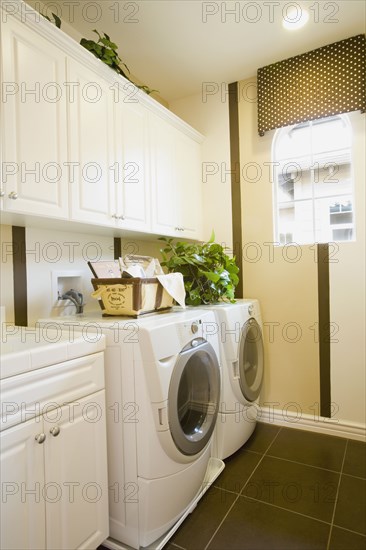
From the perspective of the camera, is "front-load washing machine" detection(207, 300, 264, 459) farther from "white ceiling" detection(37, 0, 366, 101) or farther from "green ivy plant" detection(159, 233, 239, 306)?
"white ceiling" detection(37, 0, 366, 101)

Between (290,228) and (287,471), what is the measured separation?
167 cm

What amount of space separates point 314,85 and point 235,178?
2.71 feet

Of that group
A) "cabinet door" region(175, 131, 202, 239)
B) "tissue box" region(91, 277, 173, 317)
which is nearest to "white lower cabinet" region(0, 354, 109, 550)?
"tissue box" region(91, 277, 173, 317)

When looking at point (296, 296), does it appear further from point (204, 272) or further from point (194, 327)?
point (194, 327)

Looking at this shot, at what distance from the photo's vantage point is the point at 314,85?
2.18 m

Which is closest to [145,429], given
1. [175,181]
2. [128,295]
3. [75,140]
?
[128,295]

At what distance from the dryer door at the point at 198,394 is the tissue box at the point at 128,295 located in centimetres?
31

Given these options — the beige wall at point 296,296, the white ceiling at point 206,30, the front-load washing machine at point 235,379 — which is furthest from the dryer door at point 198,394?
the white ceiling at point 206,30

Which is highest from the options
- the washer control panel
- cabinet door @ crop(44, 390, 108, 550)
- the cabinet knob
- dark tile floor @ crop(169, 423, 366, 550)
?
the washer control panel

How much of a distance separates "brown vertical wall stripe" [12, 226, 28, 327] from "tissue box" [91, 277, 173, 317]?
36cm

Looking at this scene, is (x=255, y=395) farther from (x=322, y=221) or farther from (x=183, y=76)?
(x=183, y=76)

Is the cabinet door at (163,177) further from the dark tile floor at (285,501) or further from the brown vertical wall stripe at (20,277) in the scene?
the dark tile floor at (285,501)

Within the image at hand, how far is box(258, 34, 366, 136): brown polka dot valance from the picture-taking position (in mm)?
2055

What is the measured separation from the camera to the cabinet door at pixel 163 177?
2.04 m
